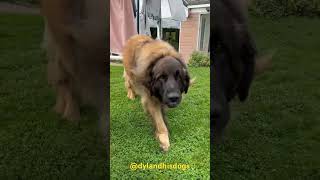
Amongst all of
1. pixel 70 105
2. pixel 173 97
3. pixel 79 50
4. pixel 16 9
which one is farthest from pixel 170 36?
pixel 16 9

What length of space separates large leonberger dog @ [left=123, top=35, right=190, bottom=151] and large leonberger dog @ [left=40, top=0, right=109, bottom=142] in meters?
0.15

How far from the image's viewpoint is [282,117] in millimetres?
3330

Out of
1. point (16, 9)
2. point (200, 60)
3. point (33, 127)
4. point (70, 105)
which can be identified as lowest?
point (33, 127)

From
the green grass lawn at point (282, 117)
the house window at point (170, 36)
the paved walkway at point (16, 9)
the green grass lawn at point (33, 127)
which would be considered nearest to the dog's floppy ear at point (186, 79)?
the house window at point (170, 36)

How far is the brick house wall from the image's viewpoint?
110 inches

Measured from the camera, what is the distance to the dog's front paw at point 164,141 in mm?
2893

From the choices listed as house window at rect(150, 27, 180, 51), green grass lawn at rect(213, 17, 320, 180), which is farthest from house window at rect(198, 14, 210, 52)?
green grass lawn at rect(213, 17, 320, 180)

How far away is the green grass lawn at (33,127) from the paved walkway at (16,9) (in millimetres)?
40

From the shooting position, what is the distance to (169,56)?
2.77 m

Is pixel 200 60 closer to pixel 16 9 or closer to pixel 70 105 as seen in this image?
pixel 70 105

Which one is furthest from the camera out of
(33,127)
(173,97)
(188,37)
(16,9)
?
(33,127)

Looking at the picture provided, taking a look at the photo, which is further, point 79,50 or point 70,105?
point 70,105

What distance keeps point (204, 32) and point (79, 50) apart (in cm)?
74

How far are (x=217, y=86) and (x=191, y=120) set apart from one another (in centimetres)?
26
